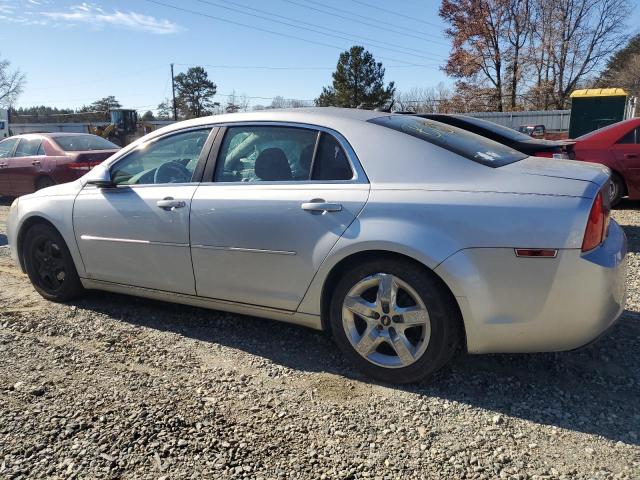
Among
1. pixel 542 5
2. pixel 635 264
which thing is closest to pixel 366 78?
pixel 542 5

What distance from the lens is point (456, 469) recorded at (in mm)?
2275

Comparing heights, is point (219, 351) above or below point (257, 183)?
below

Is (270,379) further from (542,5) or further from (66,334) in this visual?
(542,5)

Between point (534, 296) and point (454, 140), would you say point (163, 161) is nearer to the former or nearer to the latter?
point (454, 140)

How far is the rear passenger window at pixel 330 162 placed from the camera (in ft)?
10.2

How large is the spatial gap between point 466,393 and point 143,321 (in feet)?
8.15

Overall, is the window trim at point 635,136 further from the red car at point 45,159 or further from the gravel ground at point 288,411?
the red car at point 45,159

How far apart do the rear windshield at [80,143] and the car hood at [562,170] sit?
8.75 metres

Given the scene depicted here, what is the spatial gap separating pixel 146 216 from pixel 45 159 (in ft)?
23.4

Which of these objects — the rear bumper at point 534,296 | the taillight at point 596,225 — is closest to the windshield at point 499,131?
the taillight at point 596,225

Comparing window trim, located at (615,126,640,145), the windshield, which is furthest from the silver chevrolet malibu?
window trim, located at (615,126,640,145)

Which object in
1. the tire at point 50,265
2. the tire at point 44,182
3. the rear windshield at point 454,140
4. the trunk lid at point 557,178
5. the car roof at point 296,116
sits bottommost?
the tire at point 50,265

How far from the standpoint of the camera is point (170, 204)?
11.7 feet

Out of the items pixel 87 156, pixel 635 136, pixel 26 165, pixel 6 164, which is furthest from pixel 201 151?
pixel 6 164
